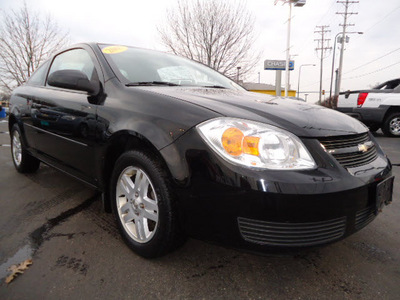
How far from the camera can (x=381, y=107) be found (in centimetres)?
731

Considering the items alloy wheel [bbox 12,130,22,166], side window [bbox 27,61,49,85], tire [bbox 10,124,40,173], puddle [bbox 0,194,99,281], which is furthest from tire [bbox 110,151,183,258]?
alloy wheel [bbox 12,130,22,166]

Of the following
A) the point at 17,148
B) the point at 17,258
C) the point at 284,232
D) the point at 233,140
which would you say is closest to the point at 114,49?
the point at 233,140

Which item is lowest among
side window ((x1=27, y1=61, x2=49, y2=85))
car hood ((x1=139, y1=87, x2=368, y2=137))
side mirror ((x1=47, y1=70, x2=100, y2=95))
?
car hood ((x1=139, y1=87, x2=368, y2=137))

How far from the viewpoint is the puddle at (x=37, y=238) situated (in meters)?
1.68

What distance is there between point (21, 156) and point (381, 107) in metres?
8.01

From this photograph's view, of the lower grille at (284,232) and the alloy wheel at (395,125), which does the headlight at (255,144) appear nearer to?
the lower grille at (284,232)

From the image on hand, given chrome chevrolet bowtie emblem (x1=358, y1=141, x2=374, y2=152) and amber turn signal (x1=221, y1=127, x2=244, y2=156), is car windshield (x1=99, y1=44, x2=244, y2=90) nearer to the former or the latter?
amber turn signal (x1=221, y1=127, x2=244, y2=156)

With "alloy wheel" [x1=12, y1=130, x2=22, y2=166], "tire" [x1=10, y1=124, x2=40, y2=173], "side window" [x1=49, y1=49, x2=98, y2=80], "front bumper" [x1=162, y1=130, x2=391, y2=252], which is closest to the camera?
"front bumper" [x1=162, y1=130, x2=391, y2=252]

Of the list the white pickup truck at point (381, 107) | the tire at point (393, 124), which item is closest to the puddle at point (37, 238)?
the white pickup truck at point (381, 107)

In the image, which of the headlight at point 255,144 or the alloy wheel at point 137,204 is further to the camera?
the alloy wheel at point 137,204

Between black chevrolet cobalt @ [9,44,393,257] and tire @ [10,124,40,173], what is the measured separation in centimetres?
170

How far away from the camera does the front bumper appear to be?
4.09 ft

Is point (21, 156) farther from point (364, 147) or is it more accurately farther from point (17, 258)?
point (364, 147)

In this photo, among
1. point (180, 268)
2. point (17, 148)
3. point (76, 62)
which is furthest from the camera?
point (17, 148)
